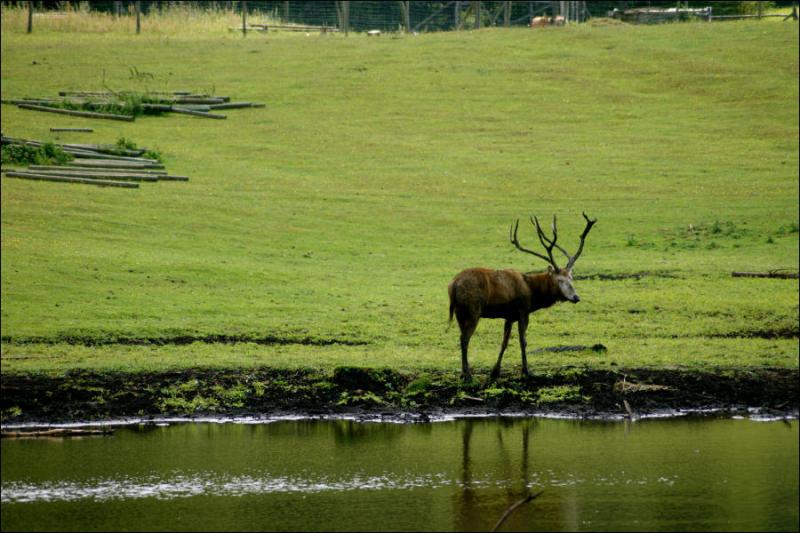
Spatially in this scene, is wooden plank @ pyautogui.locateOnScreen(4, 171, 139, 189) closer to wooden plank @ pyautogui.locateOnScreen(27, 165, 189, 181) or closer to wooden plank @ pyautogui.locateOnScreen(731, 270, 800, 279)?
wooden plank @ pyautogui.locateOnScreen(27, 165, 189, 181)

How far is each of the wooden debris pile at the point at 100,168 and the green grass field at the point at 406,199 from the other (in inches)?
34.7

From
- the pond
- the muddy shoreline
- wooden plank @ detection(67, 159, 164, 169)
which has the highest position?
wooden plank @ detection(67, 159, 164, 169)

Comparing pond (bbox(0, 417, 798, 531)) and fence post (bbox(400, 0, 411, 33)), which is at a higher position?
fence post (bbox(400, 0, 411, 33))

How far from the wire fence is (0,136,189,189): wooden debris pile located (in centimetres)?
2454

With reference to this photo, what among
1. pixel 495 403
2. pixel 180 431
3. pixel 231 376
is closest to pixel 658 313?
pixel 495 403

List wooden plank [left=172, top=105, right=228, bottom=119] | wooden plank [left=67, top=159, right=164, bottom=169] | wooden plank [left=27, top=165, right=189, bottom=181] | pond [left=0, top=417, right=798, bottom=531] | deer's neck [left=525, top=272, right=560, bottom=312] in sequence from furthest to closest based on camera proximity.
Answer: wooden plank [left=172, top=105, right=228, bottom=119] → wooden plank [left=67, top=159, right=164, bottom=169] → wooden plank [left=27, top=165, right=189, bottom=181] → deer's neck [left=525, top=272, right=560, bottom=312] → pond [left=0, top=417, right=798, bottom=531]

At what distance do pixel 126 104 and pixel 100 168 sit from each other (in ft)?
36.0

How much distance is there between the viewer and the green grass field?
22.0 m

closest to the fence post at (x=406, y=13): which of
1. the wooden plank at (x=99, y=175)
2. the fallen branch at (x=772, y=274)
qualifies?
the wooden plank at (x=99, y=175)

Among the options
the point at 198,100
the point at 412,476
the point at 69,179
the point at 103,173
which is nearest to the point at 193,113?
the point at 198,100

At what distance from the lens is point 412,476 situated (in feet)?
46.7

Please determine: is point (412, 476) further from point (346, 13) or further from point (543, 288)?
point (346, 13)

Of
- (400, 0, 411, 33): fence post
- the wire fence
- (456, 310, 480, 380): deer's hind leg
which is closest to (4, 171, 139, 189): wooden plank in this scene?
(456, 310, 480, 380): deer's hind leg

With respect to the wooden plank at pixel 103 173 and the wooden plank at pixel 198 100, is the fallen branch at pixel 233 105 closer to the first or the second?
the wooden plank at pixel 198 100
